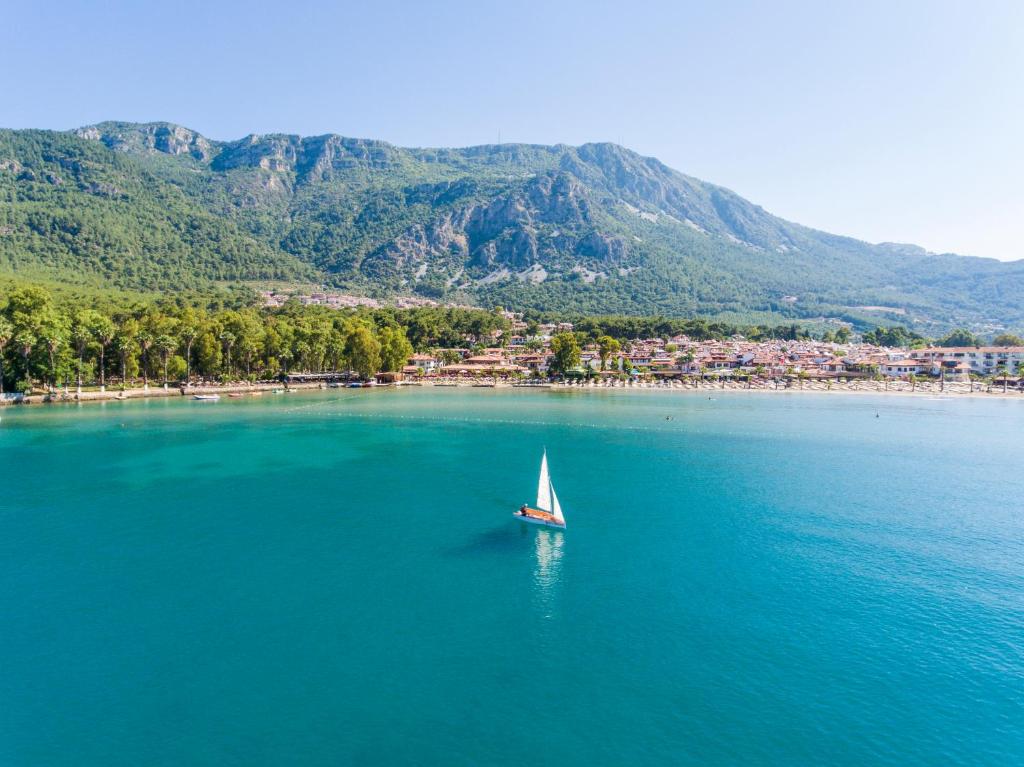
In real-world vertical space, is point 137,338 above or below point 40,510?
above

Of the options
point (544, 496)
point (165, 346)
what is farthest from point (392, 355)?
point (544, 496)

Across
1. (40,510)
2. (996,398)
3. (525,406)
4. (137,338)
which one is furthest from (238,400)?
(996,398)

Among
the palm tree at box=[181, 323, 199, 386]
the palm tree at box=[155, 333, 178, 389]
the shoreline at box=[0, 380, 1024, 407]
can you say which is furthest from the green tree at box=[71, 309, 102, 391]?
the palm tree at box=[181, 323, 199, 386]

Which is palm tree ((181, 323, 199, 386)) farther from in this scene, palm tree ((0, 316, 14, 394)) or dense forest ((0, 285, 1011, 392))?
palm tree ((0, 316, 14, 394))

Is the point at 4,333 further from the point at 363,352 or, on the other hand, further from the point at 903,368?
the point at 903,368

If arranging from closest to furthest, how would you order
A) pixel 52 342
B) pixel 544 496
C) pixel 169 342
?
pixel 544 496, pixel 52 342, pixel 169 342

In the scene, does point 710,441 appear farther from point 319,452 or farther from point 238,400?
point 238,400
